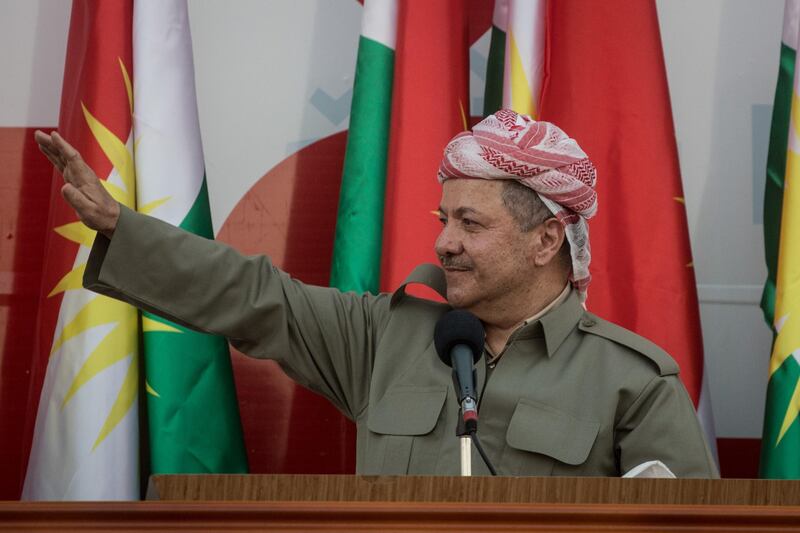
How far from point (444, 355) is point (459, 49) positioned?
3.72ft

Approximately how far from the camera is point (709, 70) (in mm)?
3354

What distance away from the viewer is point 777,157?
305 cm

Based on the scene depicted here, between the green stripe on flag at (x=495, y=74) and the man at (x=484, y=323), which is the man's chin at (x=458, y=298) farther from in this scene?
the green stripe on flag at (x=495, y=74)

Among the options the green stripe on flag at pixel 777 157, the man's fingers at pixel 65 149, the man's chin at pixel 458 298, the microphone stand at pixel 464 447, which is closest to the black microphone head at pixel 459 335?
the microphone stand at pixel 464 447

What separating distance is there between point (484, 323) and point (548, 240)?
0.21 metres

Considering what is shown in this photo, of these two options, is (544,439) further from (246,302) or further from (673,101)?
(673,101)

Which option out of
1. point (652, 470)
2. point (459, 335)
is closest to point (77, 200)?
point (459, 335)

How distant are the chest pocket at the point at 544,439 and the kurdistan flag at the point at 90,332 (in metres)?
0.91

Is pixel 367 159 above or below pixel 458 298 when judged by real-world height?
above

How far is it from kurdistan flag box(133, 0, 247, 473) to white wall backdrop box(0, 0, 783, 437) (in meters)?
0.34

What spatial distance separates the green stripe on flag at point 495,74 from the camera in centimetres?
306

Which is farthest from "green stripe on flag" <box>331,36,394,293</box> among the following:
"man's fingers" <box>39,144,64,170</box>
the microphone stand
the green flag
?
the microphone stand

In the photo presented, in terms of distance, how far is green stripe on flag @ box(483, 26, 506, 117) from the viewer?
121 inches

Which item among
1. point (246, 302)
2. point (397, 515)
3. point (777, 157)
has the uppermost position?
point (777, 157)
